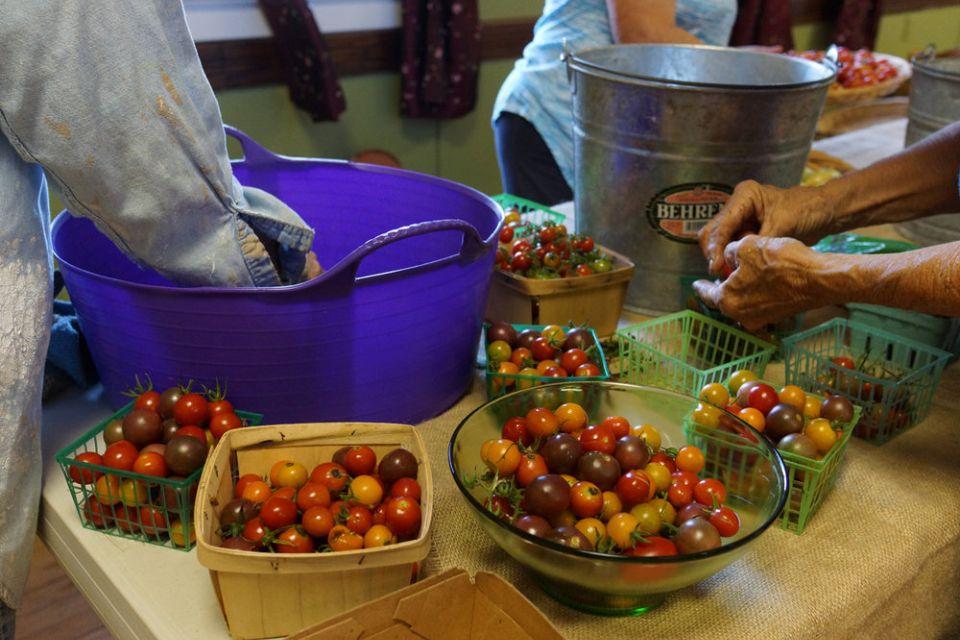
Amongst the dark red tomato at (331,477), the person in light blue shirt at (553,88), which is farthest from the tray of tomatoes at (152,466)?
the person in light blue shirt at (553,88)

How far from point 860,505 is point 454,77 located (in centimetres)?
237

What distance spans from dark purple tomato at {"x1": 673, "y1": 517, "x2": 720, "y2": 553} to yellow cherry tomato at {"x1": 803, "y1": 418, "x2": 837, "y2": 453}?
0.68ft

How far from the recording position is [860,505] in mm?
936

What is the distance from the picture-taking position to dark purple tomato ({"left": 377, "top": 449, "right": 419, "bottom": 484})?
81cm

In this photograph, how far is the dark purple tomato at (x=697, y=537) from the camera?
729 millimetres

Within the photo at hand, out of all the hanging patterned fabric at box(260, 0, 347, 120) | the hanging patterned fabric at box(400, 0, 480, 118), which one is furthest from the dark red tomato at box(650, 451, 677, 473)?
the hanging patterned fabric at box(400, 0, 480, 118)

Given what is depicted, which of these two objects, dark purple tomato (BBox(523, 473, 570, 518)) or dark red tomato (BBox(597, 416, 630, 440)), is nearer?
dark purple tomato (BBox(523, 473, 570, 518))

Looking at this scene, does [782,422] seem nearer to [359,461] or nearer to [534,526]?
[534,526]

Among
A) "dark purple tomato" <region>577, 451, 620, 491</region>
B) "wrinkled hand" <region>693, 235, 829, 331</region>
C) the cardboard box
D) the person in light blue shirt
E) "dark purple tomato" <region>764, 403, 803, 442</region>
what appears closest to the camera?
the cardboard box

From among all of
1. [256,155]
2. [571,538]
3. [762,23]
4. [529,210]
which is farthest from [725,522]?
[762,23]

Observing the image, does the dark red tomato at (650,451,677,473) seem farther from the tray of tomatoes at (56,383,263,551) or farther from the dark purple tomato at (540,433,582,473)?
the tray of tomatoes at (56,383,263,551)

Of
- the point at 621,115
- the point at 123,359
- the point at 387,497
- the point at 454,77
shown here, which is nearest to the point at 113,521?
the point at 123,359

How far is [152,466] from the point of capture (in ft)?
2.71

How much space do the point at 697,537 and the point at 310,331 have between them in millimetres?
423
